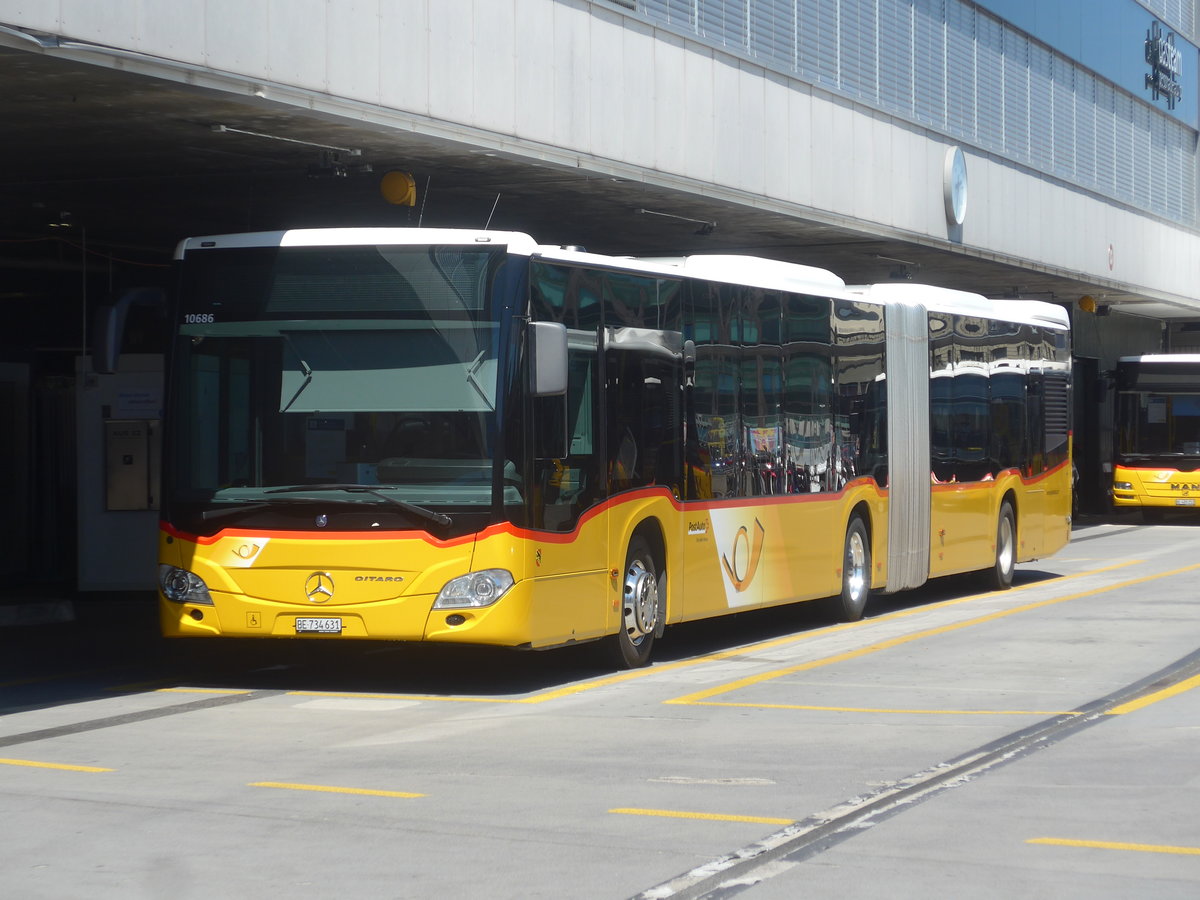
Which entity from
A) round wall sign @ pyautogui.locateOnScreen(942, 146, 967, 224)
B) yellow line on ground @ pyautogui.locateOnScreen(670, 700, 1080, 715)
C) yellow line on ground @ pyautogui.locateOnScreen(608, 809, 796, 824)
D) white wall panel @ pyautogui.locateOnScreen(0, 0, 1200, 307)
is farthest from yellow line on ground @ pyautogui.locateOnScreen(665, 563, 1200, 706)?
round wall sign @ pyautogui.locateOnScreen(942, 146, 967, 224)

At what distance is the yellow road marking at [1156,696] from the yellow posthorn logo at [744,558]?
12.0ft

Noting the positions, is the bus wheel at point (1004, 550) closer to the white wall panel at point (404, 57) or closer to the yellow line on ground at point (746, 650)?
the yellow line on ground at point (746, 650)

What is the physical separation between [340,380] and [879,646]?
5402mm

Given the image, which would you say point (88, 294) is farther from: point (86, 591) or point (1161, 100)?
point (1161, 100)

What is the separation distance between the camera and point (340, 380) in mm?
11578

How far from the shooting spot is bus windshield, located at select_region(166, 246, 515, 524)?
11430 mm

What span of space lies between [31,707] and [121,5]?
4.43m

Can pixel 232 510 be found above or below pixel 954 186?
below

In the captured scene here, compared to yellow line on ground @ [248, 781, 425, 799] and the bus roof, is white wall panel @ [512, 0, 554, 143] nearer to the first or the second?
the bus roof

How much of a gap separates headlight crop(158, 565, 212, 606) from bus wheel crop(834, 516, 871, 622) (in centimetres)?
695

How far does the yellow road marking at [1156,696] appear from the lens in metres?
10.9

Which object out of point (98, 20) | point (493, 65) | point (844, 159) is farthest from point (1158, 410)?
point (98, 20)

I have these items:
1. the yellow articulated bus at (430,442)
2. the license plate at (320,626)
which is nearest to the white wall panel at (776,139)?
the yellow articulated bus at (430,442)

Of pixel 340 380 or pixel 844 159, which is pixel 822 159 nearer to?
pixel 844 159
